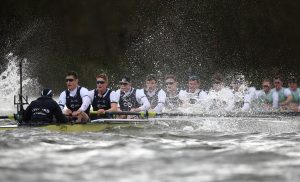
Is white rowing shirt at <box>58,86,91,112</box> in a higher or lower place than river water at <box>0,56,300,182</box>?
higher

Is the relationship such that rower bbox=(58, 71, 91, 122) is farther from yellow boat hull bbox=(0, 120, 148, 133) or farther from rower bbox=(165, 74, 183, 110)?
rower bbox=(165, 74, 183, 110)

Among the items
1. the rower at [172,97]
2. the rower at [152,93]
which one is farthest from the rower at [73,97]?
the rower at [172,97]

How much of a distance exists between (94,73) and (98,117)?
17.2 meters

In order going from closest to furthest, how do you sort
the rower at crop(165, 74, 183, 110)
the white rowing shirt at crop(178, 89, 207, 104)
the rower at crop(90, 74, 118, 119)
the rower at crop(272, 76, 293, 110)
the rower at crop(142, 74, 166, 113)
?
1. the rower at crop(90, 74, 118, 119)
2. the rower at crop(142, 74, 166, 113)
3. the white rowing shirt at crop(178, 89, 207, 104)
4. the rower at crop(165, 74, 183, 110)
5. the rower at crop(272, 76, 293, 110)

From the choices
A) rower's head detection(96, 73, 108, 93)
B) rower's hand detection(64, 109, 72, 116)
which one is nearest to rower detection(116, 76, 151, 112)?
rower's head detection(96, 73, 108, 93)

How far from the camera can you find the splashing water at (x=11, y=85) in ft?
79.7

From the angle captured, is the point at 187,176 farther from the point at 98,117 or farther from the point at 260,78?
the point at 260,78

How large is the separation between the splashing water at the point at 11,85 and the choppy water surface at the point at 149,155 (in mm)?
12848

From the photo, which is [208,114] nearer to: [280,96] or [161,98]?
[161,98]

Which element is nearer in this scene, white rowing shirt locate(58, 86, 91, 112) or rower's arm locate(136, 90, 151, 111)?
white rowing shirt locate(58, 86, 91, 112)

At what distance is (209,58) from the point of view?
3338cm

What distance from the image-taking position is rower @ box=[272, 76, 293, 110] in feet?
62.3

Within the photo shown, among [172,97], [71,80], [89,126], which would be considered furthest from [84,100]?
[172,97]

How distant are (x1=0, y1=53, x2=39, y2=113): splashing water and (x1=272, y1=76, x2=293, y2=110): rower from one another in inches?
413
